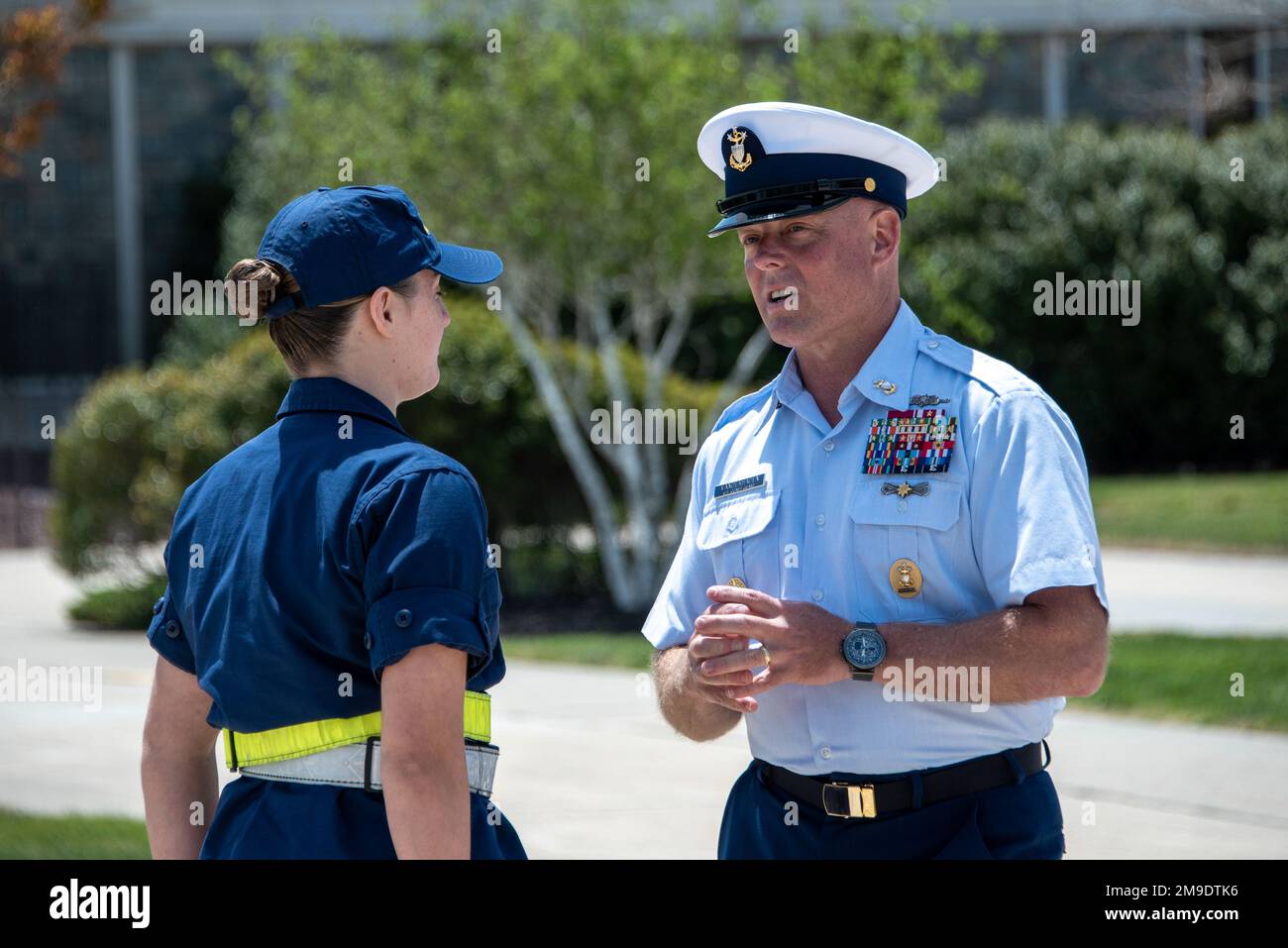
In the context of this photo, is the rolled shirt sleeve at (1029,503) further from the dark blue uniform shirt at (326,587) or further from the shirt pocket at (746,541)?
the dark blue uniform shirt at (326,587)

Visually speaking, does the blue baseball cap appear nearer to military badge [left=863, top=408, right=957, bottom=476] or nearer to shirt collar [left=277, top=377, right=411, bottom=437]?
shirt collar [left=277, top=377, right=411, bottom=437]

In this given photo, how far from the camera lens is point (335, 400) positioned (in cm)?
251

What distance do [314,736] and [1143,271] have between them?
23.2 metres

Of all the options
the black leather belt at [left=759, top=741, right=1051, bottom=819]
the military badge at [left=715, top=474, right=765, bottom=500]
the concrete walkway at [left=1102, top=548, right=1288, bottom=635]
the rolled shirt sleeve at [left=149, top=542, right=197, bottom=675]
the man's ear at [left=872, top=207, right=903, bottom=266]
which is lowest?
the concrete walkway at [left=1102, top=548, right=1288, bottom=635]

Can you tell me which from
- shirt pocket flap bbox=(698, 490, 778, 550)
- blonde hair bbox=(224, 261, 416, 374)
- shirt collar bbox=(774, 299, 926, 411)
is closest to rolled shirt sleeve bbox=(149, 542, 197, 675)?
blonde hair bbox=(224, 261, 416, 374)

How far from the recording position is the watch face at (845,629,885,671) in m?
2.67

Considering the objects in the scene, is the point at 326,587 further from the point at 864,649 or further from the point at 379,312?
the point at 864,649

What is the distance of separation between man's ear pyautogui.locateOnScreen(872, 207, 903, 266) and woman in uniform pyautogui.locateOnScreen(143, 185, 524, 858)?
818 millimetres

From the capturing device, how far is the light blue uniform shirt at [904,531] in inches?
106

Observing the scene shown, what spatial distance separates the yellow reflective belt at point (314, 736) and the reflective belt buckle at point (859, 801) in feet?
Answer: 2.26

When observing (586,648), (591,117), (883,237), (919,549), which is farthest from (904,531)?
(591,117)

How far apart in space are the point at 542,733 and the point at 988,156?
19091 millimetres

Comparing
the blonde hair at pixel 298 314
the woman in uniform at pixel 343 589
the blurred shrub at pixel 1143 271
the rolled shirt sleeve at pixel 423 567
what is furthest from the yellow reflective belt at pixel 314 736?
the blurred shrub at pixel 1143 271

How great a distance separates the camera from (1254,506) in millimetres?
19312
